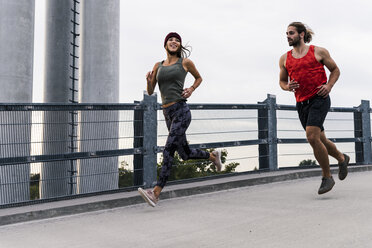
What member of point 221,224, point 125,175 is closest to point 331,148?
point 221,224

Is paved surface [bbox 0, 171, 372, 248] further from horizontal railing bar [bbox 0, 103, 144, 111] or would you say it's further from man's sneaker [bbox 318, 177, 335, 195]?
horizontal railing bar [bbox 0, 103, 144, 111]

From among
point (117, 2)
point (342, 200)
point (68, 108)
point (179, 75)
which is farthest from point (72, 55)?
point (342, 200)

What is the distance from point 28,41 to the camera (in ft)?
34.9

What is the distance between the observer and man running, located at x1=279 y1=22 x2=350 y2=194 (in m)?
6.11

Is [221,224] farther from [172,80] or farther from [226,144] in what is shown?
[226,144]

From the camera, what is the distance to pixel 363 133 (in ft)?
38.3

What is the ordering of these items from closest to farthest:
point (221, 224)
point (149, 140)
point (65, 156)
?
point (221, 224)
point (65, 156)
point (149, 140)

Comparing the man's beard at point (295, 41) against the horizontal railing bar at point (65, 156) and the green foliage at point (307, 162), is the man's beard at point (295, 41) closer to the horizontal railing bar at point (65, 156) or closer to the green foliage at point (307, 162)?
the horizontal railing bar at point (65, 156)

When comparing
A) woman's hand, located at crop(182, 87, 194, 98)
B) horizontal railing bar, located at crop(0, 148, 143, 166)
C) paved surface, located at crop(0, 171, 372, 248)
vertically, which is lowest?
paved surface, located at crop(0, 171, 372, 248)

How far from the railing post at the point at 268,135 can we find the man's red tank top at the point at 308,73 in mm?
3277

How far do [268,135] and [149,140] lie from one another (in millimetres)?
3019

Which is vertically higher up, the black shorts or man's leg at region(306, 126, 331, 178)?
the black shorts

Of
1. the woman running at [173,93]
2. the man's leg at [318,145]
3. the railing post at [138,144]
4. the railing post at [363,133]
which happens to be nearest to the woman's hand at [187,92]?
the woman running at [173,93]

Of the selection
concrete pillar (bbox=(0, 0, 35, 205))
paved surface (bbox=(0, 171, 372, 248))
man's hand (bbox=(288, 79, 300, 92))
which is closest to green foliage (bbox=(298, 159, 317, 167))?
paved surface (bbox=(0, 171, 372, 248))
